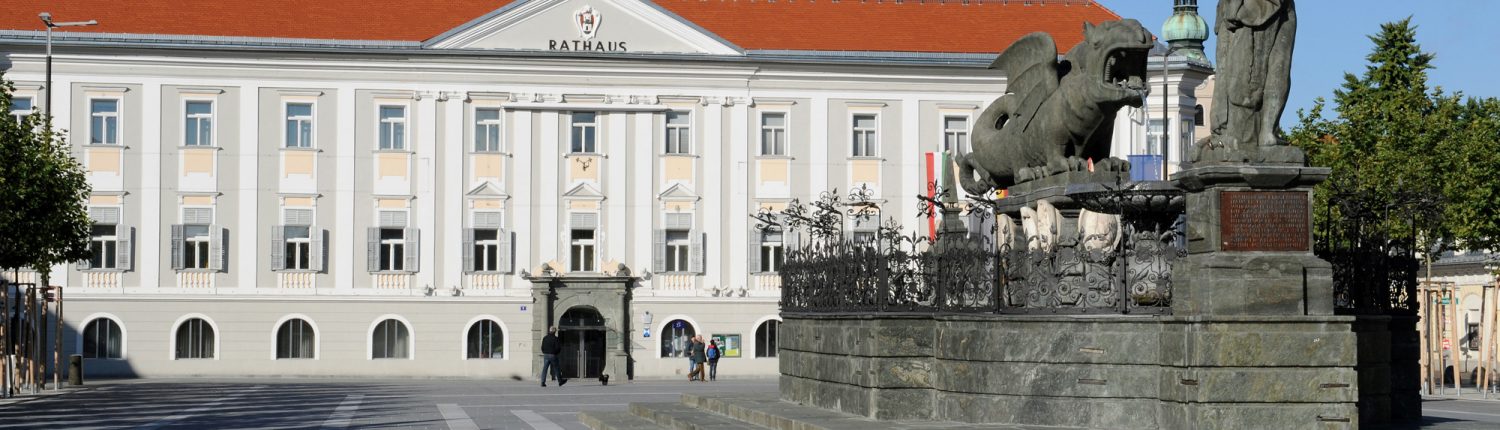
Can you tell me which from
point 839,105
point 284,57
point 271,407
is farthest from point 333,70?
point 271,407

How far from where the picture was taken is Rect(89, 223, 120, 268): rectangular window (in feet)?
172

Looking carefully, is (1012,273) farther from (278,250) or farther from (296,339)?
(278,250)

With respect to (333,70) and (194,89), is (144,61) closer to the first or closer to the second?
(194,89)

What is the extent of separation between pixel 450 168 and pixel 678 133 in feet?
20.1

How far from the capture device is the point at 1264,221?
15914 millimetres

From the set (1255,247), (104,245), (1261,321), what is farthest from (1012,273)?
(104,245)

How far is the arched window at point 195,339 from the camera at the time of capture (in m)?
52.7

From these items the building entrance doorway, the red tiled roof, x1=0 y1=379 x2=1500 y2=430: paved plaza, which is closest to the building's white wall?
the building entrance doorway

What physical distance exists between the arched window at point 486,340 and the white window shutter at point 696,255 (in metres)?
5.32

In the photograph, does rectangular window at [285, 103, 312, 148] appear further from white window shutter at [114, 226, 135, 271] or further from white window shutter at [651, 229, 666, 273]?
white window shutter at [651, 229, 666, 273]

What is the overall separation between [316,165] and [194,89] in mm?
3599

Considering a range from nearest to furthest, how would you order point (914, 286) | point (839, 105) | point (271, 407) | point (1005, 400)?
1. point (1005, 400)
2. point (914, 286)
3. point (271, 407)
4. point (839, 105)

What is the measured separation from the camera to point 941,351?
18562 millimetres

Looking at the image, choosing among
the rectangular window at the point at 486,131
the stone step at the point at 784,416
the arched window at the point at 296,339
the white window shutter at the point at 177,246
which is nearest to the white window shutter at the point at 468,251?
the rectangular window at the point at 486,131
